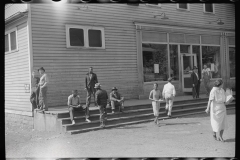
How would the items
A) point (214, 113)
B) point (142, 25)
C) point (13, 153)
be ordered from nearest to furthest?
point (13, 153) < point (214, 113) < point (142, 25)

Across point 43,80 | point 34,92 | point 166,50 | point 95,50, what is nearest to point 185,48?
point 166,50

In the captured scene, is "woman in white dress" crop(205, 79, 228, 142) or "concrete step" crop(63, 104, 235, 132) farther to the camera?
"concrete step" crop(63, 104, 235, 132)

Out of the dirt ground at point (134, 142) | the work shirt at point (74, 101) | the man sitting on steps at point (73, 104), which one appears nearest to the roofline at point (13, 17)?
the dirt ground at point (134, 142)

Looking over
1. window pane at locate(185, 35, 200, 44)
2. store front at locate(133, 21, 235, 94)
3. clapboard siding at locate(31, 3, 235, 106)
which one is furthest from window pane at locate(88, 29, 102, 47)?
window pane at locate(185, 35, 200, 44)

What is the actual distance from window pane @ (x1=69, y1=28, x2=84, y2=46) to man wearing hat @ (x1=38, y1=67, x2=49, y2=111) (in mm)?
2488

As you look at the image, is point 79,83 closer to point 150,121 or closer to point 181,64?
point 150,121

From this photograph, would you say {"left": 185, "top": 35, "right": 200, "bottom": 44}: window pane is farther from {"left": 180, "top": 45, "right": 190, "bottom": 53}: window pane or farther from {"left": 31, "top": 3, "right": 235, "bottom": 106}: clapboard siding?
{"left": 31, "top": 3, "right": 235, "bottom": 106}: clapboard siding

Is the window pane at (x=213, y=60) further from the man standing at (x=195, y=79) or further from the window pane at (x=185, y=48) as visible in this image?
the window pane at (x=185, y=48)

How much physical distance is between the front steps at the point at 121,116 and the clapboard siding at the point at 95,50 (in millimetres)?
731

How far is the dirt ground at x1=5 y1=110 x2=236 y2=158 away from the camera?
19.2 ft

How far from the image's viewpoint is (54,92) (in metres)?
9.20
